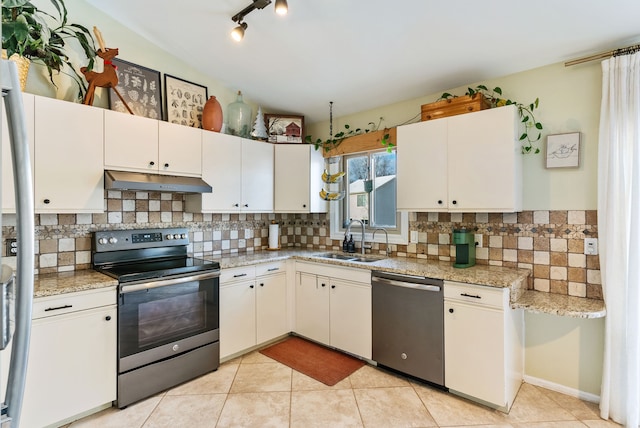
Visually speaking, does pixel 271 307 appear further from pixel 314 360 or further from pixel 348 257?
pixel 348 257

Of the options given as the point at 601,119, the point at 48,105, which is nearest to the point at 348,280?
the point at 601,119

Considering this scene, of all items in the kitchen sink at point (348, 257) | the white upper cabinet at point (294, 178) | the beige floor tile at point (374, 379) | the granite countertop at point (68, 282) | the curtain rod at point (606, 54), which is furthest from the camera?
the white upper cabinet at point (294, 178)

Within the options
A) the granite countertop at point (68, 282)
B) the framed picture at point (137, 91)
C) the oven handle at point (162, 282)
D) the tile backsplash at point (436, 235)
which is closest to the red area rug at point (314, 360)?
the oven handle at point (162, 282)

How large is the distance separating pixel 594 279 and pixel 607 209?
1.71ft

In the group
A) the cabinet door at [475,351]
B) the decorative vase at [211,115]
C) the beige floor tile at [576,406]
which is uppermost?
the decorative vase at [211,115]

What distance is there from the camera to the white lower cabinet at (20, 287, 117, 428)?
201 cm

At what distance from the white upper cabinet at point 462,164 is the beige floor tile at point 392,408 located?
1.46 meters

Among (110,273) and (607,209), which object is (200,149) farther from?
(607,209)

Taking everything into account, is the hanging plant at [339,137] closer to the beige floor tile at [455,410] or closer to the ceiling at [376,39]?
the ceiling at [376,39]

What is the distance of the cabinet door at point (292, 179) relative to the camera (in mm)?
3715

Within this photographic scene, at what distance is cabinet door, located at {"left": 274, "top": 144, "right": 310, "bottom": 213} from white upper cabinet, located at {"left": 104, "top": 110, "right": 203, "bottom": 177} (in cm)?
93

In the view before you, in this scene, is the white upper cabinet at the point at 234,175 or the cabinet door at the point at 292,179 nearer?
the white upper cabinet at the point at 234,175

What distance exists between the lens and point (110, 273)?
2.43 metres

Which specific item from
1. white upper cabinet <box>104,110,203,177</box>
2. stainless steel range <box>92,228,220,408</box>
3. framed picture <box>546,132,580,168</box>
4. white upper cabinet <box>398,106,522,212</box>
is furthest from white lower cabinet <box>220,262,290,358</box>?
framed picture <box>546,132,580,168</box>
